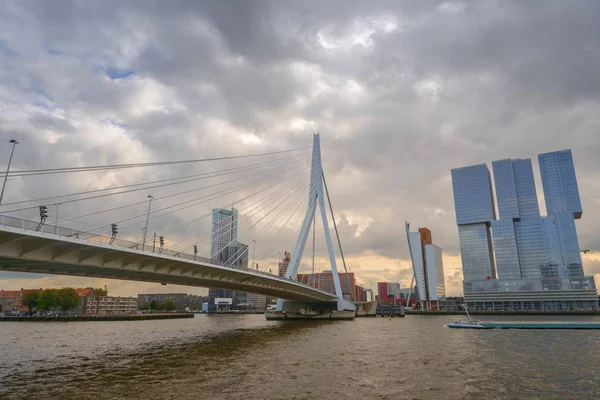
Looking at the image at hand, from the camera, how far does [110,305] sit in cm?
15912

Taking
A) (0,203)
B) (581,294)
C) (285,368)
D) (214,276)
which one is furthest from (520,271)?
(0,203)

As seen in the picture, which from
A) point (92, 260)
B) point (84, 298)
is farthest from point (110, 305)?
point (92, 260)

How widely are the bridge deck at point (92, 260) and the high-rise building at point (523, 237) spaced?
443 feet

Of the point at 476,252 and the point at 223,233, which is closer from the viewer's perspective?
the point at 223,233

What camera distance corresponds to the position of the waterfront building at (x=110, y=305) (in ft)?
494

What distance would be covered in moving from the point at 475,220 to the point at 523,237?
62.4 ft

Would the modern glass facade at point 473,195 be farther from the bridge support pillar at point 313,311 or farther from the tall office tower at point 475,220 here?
the bridge support pillar at point 313,311

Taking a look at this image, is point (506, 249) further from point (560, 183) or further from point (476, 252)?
point (560, 183)

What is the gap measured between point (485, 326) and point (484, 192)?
132 metres

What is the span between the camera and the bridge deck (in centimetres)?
2275

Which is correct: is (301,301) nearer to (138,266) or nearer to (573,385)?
(138,266)

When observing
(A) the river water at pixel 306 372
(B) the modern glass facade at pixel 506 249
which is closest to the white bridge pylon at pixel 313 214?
(A) the river water at pixel 306 372

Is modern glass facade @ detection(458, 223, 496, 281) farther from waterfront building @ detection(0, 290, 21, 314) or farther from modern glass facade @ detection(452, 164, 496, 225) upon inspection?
waterfront building @ detection(0, 290, 21, 314)

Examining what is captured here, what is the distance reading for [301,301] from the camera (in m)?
80.7
